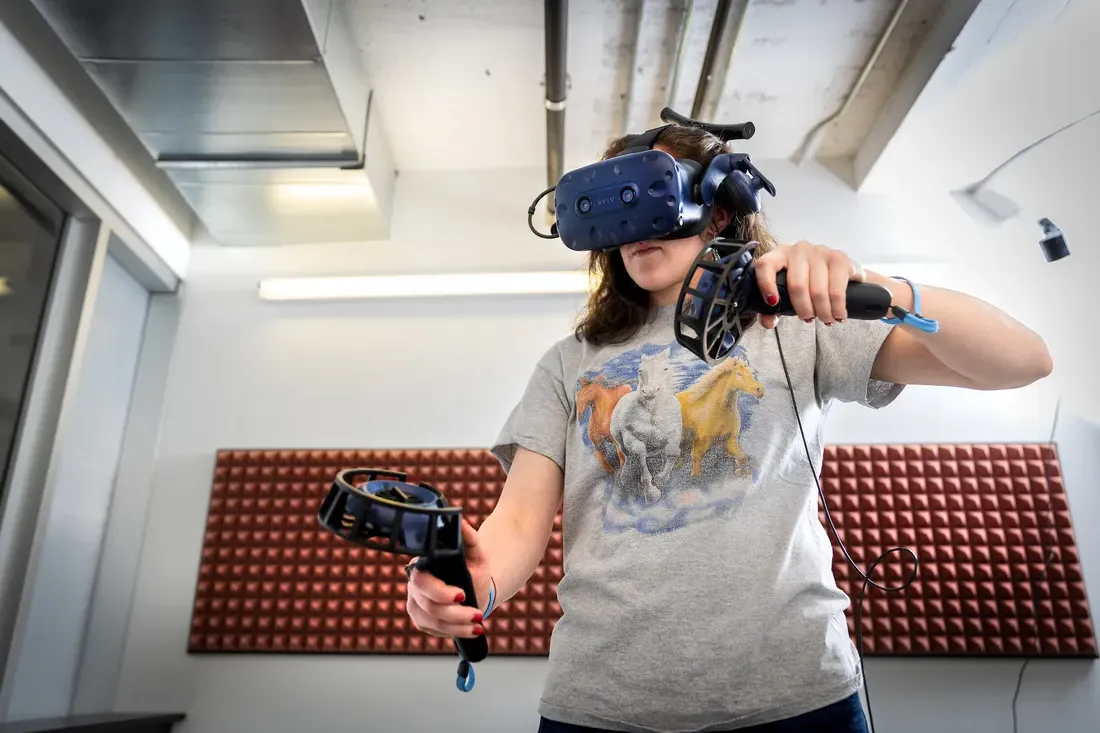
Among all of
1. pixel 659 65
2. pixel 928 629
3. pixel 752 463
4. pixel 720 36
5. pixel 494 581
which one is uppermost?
pixel 659 65

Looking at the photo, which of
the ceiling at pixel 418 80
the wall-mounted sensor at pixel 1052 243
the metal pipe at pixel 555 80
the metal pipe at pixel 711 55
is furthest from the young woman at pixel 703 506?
the wall-mounted sensor at pixel 1052 243

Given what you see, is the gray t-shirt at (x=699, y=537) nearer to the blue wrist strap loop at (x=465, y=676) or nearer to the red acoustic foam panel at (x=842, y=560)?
the blue wrist strap loop at (x=465, y=676)

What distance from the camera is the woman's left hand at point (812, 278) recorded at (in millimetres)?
638

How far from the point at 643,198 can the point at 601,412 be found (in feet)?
0.89

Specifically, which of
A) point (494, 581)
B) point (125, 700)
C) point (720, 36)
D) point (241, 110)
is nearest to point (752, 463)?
point (494, 581)

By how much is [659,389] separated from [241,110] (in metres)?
2.03

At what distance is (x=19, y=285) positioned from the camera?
2.26 m

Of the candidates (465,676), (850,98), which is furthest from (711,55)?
(465,676)

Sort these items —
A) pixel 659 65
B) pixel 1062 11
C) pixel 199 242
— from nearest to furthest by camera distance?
1. pixel 1062 11
2. pixel 659 65
3. pixel 199 242

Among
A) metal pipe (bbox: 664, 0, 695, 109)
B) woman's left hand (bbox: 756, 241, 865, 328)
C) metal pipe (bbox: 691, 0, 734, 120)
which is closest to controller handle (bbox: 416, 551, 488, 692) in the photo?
woman's left hand (bbox: 756, 241, 865, 328)

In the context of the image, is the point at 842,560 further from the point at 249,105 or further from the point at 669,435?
the point at 249,105

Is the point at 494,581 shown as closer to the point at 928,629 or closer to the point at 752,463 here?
the point at 752,463

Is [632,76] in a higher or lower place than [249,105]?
higher

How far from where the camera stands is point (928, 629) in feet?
7.64
